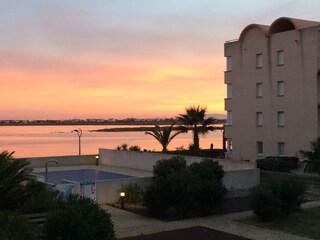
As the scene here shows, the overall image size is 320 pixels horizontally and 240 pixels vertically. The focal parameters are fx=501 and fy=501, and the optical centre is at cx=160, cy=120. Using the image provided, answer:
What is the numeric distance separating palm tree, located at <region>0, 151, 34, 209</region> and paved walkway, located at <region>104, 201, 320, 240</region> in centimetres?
305

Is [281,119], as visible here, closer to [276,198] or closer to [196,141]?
[196,141]

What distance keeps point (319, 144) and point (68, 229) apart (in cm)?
1451

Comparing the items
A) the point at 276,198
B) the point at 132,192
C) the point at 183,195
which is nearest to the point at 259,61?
the point at 132,192

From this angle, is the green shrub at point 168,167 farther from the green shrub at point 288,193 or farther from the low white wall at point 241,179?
the low white wall at point 241,179

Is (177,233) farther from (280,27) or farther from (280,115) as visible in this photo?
(280,27)

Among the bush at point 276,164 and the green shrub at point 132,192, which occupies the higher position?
the bush at point 276,164

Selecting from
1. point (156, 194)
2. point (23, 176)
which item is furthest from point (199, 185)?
point (23, 176)

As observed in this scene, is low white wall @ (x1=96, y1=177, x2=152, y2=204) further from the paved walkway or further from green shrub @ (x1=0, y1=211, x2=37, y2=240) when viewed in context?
green shrub @ (x1=0, y1=211, x2=37, y2=240)

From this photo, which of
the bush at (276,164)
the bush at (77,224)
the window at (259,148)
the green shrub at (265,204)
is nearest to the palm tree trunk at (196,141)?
the window at (259,148)

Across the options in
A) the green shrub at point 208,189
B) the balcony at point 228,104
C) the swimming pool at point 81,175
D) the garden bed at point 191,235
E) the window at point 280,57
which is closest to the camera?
the garden bed at point 191,235

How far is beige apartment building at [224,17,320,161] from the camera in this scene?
30.2 metres

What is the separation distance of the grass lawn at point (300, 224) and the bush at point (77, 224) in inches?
246

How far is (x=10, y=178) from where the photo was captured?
11.6 meters

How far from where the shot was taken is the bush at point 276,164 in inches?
1101
